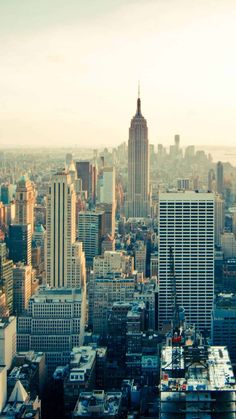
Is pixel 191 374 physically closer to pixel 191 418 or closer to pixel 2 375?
pixel 191 418

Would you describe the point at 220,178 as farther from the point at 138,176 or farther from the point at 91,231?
the point at 91,231

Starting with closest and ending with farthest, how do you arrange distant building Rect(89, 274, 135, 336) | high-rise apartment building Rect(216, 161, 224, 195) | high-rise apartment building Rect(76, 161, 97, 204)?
1. distant building Rect(89, 274, 135, 336)
2. high-rise apartment building Rect(216, 161, 224, 195)
3. high-rise apartment building Rect(76, 161, 97, 204)

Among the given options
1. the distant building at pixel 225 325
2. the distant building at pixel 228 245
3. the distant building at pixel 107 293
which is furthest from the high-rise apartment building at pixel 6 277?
the distant building at pixel 228 245

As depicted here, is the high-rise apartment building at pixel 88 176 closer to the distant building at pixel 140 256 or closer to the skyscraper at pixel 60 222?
the skyscraper at pixel 60 222

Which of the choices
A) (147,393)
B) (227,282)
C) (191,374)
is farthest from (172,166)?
(191,374)

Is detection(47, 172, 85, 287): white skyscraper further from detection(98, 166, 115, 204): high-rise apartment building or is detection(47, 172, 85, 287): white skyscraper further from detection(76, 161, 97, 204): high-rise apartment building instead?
detection(98, 166, 115, 204): high-rise apartment building


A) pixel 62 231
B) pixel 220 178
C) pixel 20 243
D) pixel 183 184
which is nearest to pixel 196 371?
pixel 220 178

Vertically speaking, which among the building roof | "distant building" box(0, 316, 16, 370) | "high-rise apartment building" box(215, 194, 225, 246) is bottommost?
the building roof

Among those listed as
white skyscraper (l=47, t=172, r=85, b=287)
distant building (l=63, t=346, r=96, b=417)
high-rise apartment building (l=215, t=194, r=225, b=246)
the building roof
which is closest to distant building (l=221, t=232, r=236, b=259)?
high-rise apartment building (l=215, t=194, r=225, b=246)
